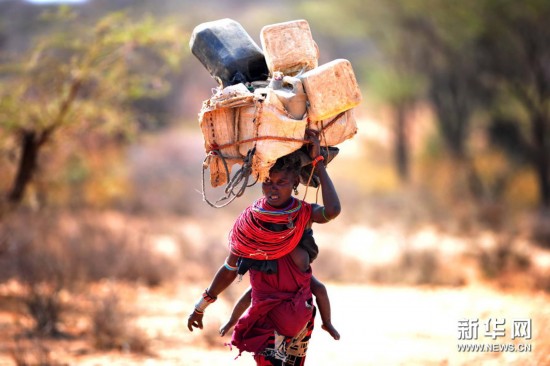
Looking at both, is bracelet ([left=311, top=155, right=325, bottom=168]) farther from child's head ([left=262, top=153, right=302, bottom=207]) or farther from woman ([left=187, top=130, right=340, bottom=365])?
child's head ([left=262, top=153, right=302, bottom=207])

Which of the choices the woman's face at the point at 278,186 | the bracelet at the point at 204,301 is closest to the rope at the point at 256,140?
the woman's face at the point at 278,186

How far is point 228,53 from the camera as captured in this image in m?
4.03

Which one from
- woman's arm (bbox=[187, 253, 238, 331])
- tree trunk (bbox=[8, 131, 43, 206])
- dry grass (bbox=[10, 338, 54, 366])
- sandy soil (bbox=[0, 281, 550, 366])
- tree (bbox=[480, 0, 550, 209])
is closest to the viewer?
woman's arm (bbox=[187, 253, 238, 331])

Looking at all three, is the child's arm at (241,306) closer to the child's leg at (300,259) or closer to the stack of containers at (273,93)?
the child's leg at (300,259)

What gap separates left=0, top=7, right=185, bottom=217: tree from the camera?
330 inches

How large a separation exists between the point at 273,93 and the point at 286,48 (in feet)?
1.10

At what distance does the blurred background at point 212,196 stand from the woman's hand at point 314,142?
870mm

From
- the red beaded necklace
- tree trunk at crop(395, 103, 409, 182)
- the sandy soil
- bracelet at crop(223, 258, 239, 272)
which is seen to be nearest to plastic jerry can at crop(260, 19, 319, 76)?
the red beaded necklace

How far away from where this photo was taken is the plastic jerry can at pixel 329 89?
12.4 ft

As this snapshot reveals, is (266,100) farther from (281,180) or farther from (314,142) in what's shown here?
(281,180)

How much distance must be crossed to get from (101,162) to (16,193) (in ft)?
21.5

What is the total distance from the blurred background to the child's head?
677 millimetres

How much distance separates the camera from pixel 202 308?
4.13 m

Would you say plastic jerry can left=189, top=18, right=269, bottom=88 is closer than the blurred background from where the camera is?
Yes
